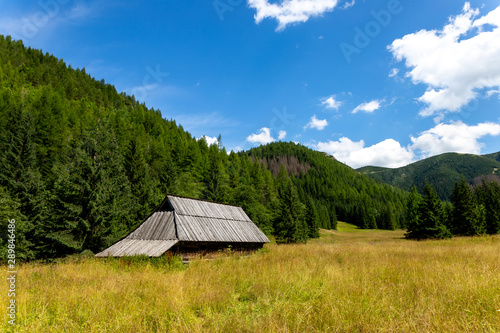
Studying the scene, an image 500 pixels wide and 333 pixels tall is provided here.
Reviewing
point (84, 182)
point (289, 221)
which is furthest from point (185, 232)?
point (289, 221)

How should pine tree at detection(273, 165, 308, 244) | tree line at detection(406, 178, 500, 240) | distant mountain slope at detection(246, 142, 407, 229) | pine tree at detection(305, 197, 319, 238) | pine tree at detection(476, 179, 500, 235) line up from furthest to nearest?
distant mountain slope at detection(246, 142, 407, 229)
pine tree at detection(305, 197, 319, 238)
pine tree at detection(476, 179, 500, 235)
pine tree at detection(273, 165, 308, 244)
tree line at detection(406, 178, 500, 240)

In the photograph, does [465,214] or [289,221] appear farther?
[289,221]

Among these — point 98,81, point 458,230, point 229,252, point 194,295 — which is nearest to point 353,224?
point 458,230

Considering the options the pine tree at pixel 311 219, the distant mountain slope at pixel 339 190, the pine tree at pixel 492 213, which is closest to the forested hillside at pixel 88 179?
the pine tree at pixel 311 219

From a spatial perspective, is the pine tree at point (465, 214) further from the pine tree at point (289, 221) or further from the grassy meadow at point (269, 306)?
the grassy meadow at point (269, 306)

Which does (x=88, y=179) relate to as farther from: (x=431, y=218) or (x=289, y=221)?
(x=431, y=218)

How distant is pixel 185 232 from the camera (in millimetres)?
16953

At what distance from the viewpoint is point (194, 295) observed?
5867mm

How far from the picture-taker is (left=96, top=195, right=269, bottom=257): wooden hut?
1609 cm

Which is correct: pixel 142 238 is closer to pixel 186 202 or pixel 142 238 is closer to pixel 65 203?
pixel 186 202

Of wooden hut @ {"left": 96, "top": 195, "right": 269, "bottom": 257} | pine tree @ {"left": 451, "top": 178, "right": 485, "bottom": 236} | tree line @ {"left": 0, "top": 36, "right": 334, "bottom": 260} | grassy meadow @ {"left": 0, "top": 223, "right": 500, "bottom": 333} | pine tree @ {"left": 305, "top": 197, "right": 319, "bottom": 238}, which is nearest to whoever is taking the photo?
grassy meadow @ {"left": 0, "top": 223, "right": 500, "bottom": 333}

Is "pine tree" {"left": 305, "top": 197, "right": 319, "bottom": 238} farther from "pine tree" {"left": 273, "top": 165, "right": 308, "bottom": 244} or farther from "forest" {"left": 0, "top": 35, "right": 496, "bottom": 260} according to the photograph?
"pine tree" {"left": 273, "top": 165, "right": 308, "bottom": 244}

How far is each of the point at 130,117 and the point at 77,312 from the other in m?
98.5

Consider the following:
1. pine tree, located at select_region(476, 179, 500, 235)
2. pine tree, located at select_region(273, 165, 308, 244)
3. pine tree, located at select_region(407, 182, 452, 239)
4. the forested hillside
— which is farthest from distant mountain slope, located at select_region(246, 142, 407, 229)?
pine tree, located at select_region(476, 179, 500, 235)
